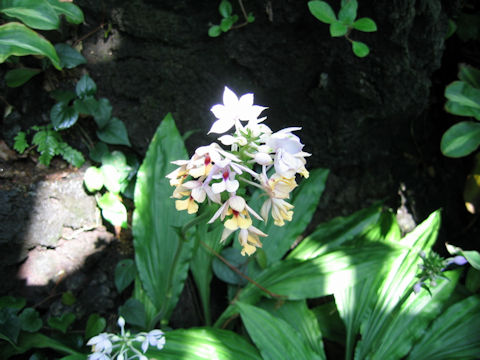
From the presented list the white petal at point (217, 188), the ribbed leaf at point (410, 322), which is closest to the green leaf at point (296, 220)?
the ribbed leaf at point (410, 322)

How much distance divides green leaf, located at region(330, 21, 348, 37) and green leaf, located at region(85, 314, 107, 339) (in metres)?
1.74

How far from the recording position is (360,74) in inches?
85.0

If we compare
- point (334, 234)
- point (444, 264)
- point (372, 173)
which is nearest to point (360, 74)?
point (372, 173)

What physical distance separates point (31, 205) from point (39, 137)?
358 millimetres

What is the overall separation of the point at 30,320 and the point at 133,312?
44 cm

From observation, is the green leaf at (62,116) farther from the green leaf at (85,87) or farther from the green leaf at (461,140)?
the green leaf at (461,140)

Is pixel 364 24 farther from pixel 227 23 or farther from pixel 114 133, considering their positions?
pixel 114 133

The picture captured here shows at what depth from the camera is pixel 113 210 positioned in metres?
1.97

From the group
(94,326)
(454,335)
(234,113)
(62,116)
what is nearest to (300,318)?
(454,335)

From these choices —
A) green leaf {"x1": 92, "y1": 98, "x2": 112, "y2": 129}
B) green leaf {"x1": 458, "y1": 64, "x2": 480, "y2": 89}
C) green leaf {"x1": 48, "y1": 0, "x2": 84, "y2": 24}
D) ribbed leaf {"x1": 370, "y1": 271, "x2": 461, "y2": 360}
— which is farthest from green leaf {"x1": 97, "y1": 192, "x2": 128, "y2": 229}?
green leaf {"x1": 458, "y1": 64, "x2": 480, "y2": 89}

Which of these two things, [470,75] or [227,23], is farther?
[470,75]

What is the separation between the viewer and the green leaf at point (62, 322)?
168 centimetres

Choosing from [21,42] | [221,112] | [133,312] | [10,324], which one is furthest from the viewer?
[133,312]

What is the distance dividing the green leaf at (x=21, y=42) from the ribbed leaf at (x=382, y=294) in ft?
5.91
